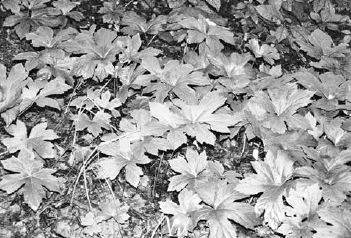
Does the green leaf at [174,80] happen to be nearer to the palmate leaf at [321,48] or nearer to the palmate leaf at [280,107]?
the palmate leaf at [280,107]

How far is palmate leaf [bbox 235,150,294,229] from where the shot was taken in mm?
2123

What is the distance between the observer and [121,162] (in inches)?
90.2

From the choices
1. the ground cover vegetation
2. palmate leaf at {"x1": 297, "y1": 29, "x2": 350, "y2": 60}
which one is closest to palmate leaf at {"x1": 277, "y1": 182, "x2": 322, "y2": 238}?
the ground cover vegetation

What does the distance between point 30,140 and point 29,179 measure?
27cm

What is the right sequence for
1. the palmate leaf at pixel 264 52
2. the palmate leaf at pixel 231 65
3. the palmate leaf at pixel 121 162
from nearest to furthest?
the palmate leaf at pixel 121 162 → the palmate leaf at pixel 231 65 → the palmate leaf at pixel 264 52

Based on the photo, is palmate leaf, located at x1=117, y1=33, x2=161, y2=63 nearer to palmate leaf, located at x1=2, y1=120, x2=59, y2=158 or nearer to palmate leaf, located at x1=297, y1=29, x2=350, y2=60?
palmate leaf, located at x1=2, y1=120, x2=59, y2=158

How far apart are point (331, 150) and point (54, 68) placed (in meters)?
1.99

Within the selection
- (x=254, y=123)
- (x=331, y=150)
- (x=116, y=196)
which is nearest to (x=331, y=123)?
(x=331, y=150)

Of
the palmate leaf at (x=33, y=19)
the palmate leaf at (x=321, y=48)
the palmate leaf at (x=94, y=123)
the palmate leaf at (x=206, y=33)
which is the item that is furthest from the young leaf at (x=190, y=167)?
the palmate leaf at (x=33, y=19)

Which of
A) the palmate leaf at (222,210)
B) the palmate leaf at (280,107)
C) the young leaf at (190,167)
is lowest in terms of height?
the palmate leaf at (222,210)

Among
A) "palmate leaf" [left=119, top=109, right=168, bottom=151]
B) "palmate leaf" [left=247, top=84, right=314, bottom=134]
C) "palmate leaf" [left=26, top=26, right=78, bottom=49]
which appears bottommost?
"palmate leaf" [left=119, top=109, right=168, bottom=151]

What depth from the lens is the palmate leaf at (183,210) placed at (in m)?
2.17

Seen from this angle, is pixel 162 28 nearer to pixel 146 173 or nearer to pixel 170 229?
pixel 146 173

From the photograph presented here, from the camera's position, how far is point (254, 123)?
2504mm
